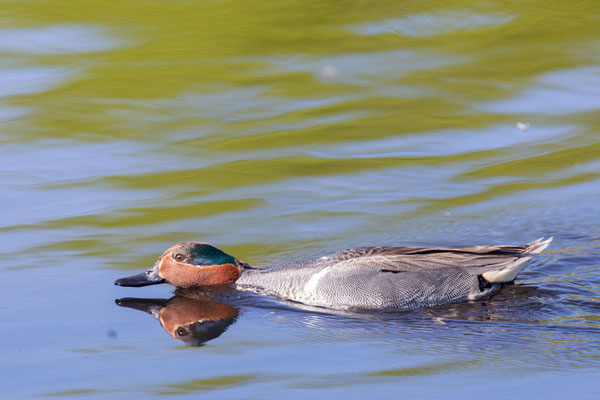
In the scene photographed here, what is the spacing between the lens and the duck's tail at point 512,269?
6281 mm

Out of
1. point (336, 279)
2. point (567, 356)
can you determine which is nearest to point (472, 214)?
point (336, 279)

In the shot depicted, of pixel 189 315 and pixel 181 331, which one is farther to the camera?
pixel 189 315

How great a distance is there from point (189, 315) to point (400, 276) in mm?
1372

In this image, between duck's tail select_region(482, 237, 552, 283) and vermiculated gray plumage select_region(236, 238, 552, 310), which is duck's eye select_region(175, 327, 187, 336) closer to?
vermiculated gray plumage select_region(236, 238, 552, 310)

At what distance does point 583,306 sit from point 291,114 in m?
5.25

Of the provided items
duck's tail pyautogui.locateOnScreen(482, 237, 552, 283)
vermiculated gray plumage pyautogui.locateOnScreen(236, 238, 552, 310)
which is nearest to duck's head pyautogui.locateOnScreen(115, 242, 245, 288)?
vermiculated gray plumage pyautogui.locateOnScreen(236, 238, 552, 310)

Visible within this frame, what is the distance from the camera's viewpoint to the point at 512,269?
249 inches

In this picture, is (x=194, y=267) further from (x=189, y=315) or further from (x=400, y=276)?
(x=400, y=276)

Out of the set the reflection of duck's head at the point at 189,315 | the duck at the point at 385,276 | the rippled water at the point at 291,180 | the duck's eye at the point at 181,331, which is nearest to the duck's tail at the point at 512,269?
the duck at the point at 385,276

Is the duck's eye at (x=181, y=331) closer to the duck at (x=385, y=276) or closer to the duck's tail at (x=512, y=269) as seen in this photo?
the duck at (x=385, y=276)

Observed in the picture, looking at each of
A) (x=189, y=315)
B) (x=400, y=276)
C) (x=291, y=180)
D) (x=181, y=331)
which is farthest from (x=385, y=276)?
(x=291, y=180)

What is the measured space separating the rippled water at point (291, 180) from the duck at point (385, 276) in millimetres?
134

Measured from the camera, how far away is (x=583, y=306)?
5.91m

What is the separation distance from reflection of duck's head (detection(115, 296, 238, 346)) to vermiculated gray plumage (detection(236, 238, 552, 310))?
1.50ft
